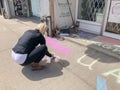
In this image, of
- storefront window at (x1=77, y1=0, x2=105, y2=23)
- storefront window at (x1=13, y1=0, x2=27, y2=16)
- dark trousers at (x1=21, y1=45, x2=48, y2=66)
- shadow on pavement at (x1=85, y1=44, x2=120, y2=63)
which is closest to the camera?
dark trousers at (x1=21, y1=45, x2=48, y2=66)

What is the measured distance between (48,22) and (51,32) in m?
0.40

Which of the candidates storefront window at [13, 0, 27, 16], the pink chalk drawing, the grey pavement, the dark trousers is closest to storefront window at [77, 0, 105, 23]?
the grey pavement

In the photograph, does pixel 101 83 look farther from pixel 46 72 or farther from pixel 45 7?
pixel 45 7

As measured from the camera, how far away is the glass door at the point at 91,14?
4.68 m

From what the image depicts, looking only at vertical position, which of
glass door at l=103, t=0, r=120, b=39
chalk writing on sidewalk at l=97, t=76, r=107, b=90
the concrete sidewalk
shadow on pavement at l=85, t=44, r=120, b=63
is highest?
glass door at l=103, t=0, r=120, b=39

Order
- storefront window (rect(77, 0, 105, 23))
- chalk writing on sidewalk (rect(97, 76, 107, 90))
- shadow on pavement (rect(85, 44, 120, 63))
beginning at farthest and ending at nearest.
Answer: storefront window (rect(77, 0, 105, 23))
shadow on pavement (rect(85, 44, 120, 63))
chalk writing on sidewalk (rect(97, 76, 107, 90))

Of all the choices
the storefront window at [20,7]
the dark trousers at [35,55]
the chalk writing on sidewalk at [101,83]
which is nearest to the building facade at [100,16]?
the chalk writing on sidewalk at [101,83]

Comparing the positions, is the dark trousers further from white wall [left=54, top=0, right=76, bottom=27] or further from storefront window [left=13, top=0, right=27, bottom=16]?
storefront window [left=13, top=0, right=27, bottom=16]

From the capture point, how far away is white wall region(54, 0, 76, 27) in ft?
15.9

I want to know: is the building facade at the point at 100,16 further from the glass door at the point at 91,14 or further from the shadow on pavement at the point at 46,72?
the shadow on pavement at the point at 46,72

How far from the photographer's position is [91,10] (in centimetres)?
503

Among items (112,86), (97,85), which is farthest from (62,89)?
(112,86)

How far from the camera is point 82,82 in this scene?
2.52 m

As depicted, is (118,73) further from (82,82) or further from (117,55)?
(82,82)
